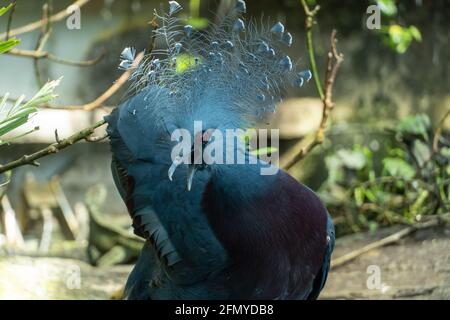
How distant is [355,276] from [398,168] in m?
0.92

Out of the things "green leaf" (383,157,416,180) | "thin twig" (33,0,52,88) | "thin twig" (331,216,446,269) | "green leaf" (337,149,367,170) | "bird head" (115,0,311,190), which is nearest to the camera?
"bird head" (115,0,311,190)

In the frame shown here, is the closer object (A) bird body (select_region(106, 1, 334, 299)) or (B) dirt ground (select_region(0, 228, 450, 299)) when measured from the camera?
(A) bird body (select_region(106, 1, 334, 299))

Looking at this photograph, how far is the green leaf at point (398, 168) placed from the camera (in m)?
3.34

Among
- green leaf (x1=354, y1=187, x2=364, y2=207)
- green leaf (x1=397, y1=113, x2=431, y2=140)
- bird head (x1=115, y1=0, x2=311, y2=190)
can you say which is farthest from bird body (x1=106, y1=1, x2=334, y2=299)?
green leaf (x1=397, y1=113, x2=431, y2=140)

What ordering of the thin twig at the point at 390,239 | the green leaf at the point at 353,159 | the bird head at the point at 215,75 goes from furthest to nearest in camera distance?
1. the green leaf at the point at 353,159
2. the thin twig at the point at 390,239
3. the bird head at the point at 215,75

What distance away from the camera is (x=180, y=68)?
1.59 metres

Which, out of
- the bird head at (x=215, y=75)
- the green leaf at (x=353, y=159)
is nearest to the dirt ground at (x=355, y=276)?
the green leaf at (x=353, y=159)

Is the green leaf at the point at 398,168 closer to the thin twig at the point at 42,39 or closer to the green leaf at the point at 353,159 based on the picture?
the green leaf at the point at 353,159

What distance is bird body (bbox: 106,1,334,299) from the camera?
1588 millimetres

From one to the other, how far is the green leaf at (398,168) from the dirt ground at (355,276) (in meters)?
0.45

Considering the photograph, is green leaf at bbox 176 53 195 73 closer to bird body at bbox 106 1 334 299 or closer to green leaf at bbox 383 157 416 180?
bird body at bbox 106 1 334 299

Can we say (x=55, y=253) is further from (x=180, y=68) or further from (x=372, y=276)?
(x=180, y=68)

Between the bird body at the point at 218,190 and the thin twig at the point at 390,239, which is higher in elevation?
the bird body at the point at 218,190

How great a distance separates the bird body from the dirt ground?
24.5 inches
